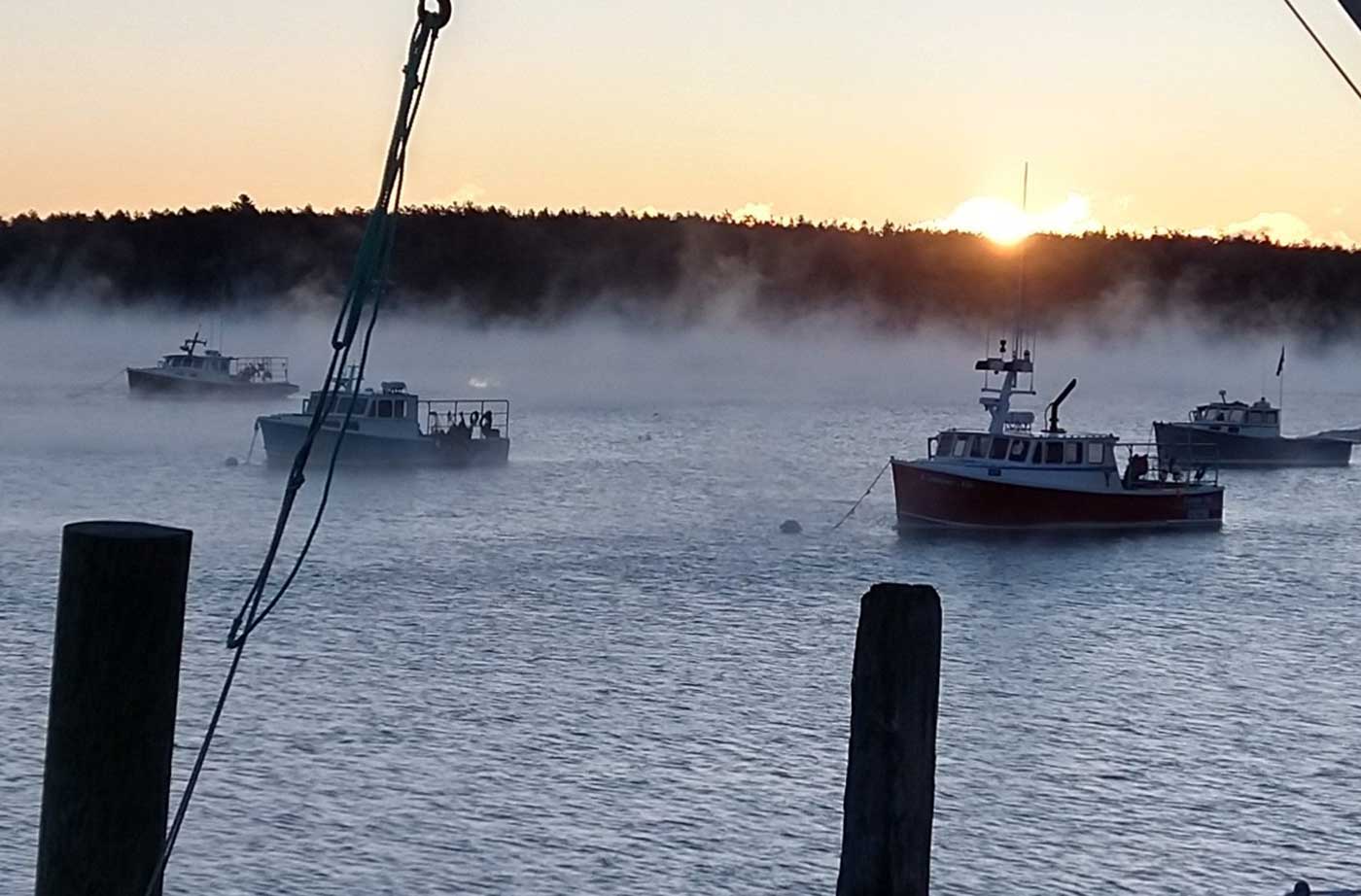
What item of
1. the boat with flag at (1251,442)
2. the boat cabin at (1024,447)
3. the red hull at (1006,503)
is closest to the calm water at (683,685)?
the red hull at (1006,503)

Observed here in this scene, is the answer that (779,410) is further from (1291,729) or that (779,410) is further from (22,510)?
(1291,729)

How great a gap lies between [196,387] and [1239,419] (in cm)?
3889

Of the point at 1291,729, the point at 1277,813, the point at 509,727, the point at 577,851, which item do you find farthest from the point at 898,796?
the point at 1291,729

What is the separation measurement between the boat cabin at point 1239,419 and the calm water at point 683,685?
7906 millimetres

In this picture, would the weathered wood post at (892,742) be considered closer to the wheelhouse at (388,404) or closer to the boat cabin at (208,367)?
the wheelhouse at (388,404)

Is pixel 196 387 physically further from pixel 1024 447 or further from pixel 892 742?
pixel 892 742

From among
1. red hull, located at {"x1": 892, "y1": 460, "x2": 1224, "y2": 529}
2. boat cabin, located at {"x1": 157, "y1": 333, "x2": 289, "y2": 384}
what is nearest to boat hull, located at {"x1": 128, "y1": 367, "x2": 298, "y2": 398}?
boat cabin, located at {"x1": 157, "y1": 333, "x2": 289, "y2": 384}

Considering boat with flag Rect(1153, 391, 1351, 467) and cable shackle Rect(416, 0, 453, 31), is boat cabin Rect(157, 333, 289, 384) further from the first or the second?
cable shackle Rect(416, 0, 453, 31)

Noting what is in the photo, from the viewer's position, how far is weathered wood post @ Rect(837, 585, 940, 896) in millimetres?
7008

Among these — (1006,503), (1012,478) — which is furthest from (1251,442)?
(1006,503)

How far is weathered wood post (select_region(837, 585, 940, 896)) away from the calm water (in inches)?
343

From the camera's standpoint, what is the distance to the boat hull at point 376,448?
53.7m

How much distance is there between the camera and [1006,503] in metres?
41.0

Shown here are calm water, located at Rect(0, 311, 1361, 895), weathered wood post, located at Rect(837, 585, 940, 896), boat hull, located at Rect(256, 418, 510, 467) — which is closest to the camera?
weathered wood post, located at Rect(837, 585, 940, 896)
